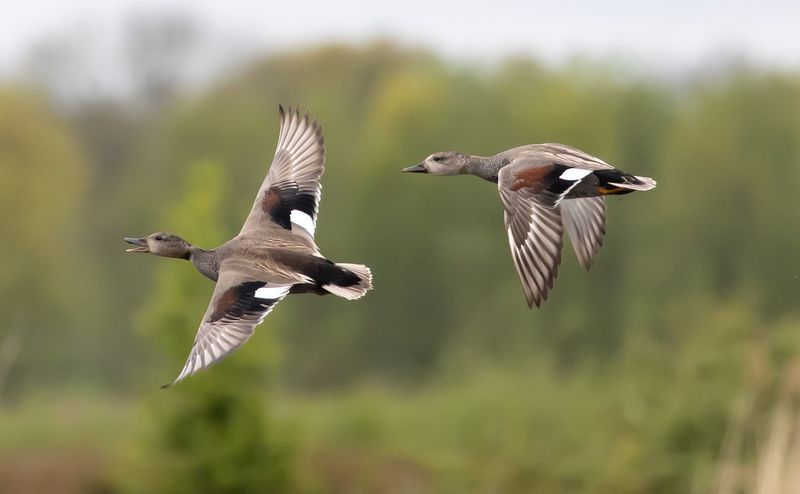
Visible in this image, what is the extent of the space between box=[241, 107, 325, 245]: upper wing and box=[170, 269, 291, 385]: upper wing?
1.08m

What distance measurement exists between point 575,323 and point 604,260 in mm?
4543

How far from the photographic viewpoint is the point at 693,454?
24422 millimetres

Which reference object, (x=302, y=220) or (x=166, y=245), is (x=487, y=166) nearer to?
(x=302, y=220)

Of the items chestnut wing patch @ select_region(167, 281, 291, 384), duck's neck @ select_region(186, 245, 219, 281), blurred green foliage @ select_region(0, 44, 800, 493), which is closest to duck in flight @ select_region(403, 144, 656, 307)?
chestnut wing patch @ select_region(167, 281, 291, 384)

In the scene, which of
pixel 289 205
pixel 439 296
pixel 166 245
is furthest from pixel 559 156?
pixel 439 296

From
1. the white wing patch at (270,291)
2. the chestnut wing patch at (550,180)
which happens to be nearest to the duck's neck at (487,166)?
the chestnut wing patch at (550,180)

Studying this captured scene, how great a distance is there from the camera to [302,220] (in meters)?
11.9

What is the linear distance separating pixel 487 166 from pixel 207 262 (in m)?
2.04

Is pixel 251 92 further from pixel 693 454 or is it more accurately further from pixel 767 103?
pixel 693 454

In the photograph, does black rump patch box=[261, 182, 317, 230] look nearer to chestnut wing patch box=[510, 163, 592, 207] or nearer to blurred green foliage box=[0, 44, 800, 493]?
chestnut wing patch box=[510, 163, 592, 207]

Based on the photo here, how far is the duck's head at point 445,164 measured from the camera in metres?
12.0

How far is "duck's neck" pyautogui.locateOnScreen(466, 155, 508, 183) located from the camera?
11.5 m

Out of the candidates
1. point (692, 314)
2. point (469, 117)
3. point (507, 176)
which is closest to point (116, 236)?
point (469, 117)

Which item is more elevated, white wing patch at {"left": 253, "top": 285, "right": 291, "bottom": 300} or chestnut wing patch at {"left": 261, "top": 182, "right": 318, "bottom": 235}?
chestnut wing patch at {"left": 261, "top": 182, "right": 318, "bottom": 235}
